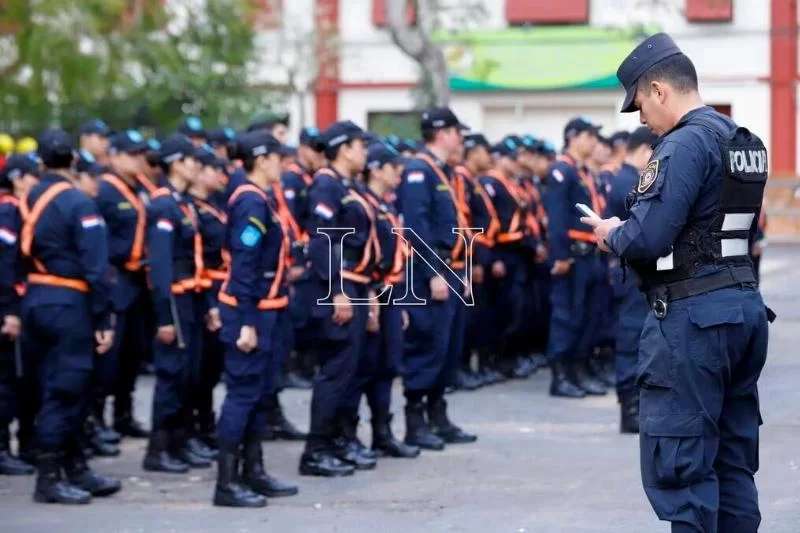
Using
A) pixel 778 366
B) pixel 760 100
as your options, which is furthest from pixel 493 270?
pixel 760 100

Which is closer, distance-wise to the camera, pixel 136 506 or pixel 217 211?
pixel 136 506

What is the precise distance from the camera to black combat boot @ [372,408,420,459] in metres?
10.6

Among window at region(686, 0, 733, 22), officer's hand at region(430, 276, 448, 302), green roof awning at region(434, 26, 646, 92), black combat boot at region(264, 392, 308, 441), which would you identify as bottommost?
black combat boot at region(264, 392, 308, 441)

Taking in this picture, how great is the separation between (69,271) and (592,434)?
403 centimetres

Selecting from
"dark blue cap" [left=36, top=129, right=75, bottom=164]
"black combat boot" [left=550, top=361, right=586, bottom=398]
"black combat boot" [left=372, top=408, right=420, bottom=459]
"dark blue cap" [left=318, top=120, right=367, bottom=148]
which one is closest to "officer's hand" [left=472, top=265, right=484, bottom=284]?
"black combat boot" [left=550, top=361, right=586, bottom=398]

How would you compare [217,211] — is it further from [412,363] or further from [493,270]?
[493,270]

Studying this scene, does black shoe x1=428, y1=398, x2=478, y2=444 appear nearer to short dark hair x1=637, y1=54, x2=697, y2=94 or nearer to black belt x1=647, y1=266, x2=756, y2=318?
black belt x1=647, y1=266, x2=756, y2=318

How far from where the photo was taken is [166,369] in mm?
10281

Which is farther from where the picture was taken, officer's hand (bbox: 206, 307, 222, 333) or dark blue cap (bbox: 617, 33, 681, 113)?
officer's hand (bbox: 206, 307, 222, 333)

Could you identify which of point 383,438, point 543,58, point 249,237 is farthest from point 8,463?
point 543,58

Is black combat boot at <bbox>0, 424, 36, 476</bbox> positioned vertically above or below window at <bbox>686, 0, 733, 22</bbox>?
below

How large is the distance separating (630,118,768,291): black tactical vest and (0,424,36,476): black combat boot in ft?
17.5

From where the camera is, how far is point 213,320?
10445mm

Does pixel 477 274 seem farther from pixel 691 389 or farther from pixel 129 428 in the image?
pixel 691 389
